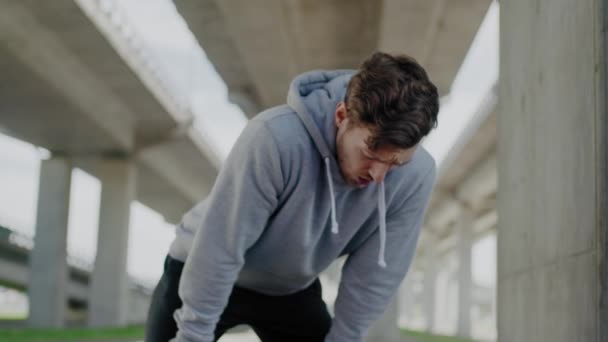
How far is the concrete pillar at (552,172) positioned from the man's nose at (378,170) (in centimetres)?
86

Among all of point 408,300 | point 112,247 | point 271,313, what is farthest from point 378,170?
point 408,300

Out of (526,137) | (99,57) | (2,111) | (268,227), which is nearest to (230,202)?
(268,227)

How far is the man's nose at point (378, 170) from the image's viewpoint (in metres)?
2.94

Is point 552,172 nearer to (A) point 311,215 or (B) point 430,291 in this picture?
(A) point 311,215

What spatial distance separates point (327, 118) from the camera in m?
3.20

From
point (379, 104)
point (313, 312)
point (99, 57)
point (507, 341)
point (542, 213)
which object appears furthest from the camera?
point (99, 57)

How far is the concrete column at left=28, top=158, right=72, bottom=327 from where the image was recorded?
1262 inches

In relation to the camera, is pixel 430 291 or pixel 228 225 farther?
pixel 430 291

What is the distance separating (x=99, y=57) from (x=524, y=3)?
1820 centimetres

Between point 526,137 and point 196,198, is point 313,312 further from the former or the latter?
point 196,198

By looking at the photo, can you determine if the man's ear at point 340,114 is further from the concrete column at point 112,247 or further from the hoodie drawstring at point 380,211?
the concrete column at point 112,247

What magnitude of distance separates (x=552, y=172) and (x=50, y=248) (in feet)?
99.3

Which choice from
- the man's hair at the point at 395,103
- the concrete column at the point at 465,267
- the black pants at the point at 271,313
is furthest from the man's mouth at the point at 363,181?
the concrete column at the point at 465,267

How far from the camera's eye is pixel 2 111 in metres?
27.0
